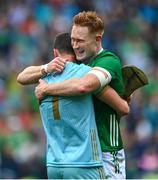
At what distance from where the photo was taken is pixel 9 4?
17.7m

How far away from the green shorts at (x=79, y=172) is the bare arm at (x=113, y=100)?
17.2 inches

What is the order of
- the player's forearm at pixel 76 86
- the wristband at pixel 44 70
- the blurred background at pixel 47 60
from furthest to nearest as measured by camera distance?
1. the blurred background at pixel 47 60
2. the wristband at pixel 44 70
3. the player's forearm at pixel 76 86

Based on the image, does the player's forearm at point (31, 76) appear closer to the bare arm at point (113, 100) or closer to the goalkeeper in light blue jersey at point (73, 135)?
the goalkeeper in light blue jersey at point (73, 135)

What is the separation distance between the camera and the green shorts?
6.11m

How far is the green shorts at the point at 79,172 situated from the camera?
6.11 metres

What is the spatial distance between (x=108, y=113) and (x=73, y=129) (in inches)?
13.6

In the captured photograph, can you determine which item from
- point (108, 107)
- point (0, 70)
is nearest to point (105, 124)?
point (108, 107)

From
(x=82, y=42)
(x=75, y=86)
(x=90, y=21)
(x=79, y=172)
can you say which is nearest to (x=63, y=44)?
(x=82, y=42)

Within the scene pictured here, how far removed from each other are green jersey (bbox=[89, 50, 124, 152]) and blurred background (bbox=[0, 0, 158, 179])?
5923 mm

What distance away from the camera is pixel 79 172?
240 inches

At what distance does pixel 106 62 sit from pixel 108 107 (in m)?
0.33

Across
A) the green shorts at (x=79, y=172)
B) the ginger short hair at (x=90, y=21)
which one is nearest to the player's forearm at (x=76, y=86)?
the ginger short hair at (x=90, y=21)

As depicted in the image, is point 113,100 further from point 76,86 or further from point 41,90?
point 41,90

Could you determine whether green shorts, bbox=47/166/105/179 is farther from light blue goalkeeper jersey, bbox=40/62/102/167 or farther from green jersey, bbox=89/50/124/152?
green jersey, bbox=89/50/124/152
